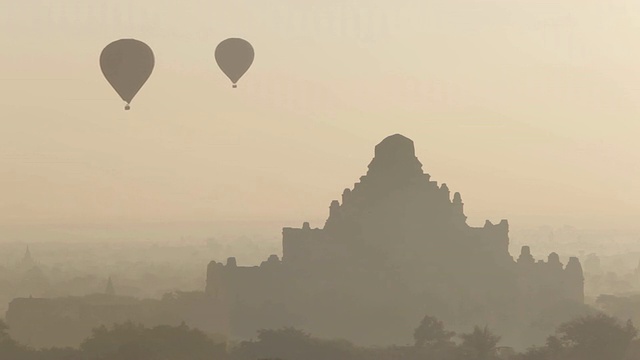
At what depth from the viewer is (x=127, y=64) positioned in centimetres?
7825

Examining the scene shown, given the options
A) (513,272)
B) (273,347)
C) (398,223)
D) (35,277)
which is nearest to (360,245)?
(398,223)

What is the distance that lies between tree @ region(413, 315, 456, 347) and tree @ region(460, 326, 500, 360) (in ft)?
8.47

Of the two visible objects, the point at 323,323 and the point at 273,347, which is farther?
the point at 323,323

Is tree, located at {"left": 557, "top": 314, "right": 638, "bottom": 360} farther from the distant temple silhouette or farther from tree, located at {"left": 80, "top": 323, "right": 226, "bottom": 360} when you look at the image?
tree, located at {"left": 80, "top": 323, "right": 226, "bottom": 360}

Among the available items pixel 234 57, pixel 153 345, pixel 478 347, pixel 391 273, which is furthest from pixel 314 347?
pixel 234 57

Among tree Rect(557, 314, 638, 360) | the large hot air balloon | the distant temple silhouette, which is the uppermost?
the large hot air balloon

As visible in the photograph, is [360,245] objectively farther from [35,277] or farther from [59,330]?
[35,277]

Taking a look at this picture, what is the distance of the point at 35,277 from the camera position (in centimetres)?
18125

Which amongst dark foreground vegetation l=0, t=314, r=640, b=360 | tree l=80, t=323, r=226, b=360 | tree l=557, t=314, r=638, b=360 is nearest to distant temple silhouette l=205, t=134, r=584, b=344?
dark foreground vegetation l=0, t=314, r=640, b=360

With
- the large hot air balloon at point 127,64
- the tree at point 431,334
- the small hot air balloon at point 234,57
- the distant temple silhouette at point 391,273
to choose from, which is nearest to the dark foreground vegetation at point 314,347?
the tree at point 431,334

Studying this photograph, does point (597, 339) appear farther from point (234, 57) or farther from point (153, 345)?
point (234, 57)

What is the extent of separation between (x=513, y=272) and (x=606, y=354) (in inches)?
505

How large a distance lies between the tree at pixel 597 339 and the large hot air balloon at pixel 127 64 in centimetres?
2358

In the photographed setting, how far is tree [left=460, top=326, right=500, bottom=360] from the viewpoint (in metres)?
66.4
